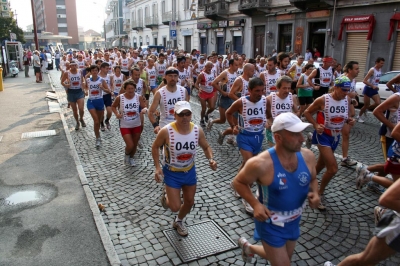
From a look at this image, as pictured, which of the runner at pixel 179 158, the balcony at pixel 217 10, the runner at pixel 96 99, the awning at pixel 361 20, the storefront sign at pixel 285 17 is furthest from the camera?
the balcony at pixel 217 10

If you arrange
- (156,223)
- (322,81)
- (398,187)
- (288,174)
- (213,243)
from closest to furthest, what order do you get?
(398,187), (288,174), (213,243), (156,223), (322,81)

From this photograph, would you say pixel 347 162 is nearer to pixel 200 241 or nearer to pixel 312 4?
pixel 200 241

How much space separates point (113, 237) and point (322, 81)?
815 centimetres

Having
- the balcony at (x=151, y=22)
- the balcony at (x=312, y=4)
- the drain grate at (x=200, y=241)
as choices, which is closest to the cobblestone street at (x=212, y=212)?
the drain grate at (x=200, y=241)

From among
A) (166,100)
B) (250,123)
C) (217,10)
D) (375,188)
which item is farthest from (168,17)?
(375,188)

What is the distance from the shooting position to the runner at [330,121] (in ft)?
17.4

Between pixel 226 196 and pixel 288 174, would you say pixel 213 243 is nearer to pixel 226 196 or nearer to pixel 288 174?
pixel 226 196

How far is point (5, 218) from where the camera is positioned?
5195 mm

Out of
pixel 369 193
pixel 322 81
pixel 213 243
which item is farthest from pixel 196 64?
pixel 213 243

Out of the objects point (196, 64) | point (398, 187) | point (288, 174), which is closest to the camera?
point (398, 187)

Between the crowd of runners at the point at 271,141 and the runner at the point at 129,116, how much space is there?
0.07 ft

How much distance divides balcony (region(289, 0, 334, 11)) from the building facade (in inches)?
4182

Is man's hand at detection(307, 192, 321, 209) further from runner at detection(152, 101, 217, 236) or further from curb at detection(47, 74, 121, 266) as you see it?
curb at detection(47, 74, 121, 266)

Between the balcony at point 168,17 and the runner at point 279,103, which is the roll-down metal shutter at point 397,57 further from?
the balcony at point 168,17
